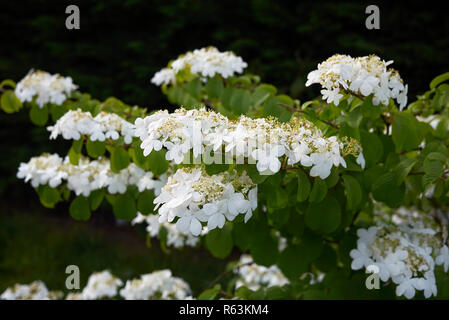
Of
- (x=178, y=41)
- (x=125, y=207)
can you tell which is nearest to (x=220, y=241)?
(x=125, y=207)

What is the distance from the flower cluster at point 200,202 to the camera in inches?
43.6

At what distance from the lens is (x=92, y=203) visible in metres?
1.90

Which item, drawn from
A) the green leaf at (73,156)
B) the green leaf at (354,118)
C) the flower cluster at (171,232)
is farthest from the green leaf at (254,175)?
the flower cluster at (171,232)

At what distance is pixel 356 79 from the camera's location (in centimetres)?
142

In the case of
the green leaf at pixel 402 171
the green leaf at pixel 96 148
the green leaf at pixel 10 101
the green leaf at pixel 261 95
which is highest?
the green leaf at pixel 10 101

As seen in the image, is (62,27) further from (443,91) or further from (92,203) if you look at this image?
(443,91)

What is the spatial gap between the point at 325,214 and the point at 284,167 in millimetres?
337

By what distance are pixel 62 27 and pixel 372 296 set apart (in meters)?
5.31

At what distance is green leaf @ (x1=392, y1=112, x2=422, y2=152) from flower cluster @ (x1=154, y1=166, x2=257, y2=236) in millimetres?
674

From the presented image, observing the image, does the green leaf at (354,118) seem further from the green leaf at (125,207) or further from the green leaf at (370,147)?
the green leaf at (125,207)

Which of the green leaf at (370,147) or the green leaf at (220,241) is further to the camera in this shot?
the green leaf at (220,241)

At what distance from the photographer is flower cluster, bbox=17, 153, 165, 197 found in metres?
1.82

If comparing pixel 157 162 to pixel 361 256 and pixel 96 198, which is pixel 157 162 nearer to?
pixel 96 198
